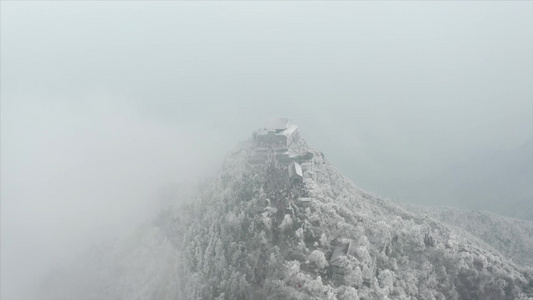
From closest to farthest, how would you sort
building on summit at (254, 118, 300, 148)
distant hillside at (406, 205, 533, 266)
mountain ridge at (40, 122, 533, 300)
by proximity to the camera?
mountain ridge at (40, 122, 533, 300) → building on summit at (254, 118, 300, 148) → distant hillside at (406, 205, 533, 266)

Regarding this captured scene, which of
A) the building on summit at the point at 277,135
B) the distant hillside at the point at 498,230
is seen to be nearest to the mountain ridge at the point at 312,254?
the building on summit at the point at 277,135

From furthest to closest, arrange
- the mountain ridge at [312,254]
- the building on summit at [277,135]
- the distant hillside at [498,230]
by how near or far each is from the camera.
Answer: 1. the distant hillside at [498,230]
2. the building on summit at [277,135]
3. the mountain ridge at [312,254]

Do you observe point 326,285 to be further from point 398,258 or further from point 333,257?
point 398,258

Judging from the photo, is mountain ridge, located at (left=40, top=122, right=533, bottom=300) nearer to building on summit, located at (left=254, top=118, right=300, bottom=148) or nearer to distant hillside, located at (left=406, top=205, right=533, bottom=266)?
building on summit, located at (left=254, top=118, right=300, bottom=148)

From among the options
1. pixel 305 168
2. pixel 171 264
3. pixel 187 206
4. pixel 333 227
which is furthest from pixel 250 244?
pixel 187 206

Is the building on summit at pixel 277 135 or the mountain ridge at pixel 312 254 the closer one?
the mountain ridge at pixel 312 254

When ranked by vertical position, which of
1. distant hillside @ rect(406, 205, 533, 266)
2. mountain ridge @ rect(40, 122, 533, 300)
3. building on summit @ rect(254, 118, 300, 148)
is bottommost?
distant hillside @ rect(406, 205, 533, 266)

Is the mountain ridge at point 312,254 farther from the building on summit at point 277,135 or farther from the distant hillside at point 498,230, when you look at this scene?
the distant hillside at point 498,230

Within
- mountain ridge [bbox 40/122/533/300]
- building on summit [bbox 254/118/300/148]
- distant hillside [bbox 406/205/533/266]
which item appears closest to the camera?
mountain ridge [bbox 40/122/533/300]

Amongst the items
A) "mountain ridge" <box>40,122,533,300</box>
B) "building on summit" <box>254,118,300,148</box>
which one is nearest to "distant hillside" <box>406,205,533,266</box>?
"mountain ridge" <box>40,122,533,300</box>

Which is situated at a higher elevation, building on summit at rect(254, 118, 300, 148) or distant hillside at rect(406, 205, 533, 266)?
building on summit at rect(254, 118, 300, 148)

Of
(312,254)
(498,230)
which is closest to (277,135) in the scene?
(312,254)
